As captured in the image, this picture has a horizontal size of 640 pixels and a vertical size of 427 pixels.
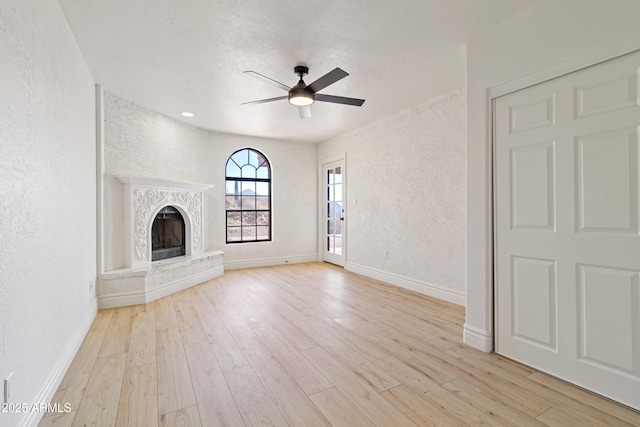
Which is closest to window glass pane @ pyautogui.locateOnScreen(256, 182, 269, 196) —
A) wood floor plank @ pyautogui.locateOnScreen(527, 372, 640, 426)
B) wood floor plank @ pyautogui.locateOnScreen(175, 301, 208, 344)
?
wood floor plank @ pyautogui.locateOnScreen(175, 301, 208, 344)

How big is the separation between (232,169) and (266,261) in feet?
6.40

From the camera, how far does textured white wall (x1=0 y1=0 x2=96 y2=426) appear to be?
140 centimetres

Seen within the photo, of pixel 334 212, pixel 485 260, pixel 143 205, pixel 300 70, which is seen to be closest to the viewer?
pixel 485 260

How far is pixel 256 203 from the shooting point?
611 centimetres

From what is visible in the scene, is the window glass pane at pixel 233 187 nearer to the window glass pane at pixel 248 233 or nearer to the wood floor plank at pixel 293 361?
the window glass pane at pixel 248 233

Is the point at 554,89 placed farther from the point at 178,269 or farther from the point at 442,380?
the point at 178,269

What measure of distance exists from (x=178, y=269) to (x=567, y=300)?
14.3 feet

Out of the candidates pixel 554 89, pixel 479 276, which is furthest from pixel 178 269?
pixel 554 89

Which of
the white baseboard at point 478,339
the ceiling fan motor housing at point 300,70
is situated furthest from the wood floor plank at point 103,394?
the ceiling fan motor housing at point 300,70

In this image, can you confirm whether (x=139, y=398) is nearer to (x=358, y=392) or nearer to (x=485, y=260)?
(x=358, y=392)

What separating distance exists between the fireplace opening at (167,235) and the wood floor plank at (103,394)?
2342 mm

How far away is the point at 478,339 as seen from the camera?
2.45 m

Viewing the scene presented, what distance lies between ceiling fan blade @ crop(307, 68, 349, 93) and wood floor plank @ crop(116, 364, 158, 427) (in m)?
2.62

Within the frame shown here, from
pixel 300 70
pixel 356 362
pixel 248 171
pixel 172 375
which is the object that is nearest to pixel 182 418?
pixel 172 375
